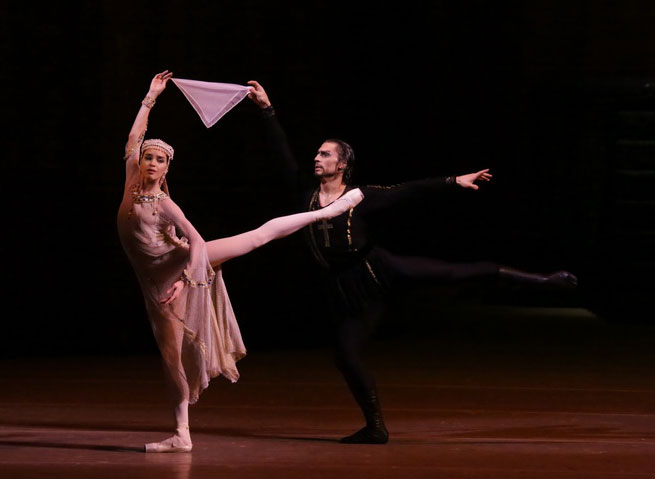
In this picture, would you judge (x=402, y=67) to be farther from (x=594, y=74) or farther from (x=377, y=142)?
(x=594, y=74)

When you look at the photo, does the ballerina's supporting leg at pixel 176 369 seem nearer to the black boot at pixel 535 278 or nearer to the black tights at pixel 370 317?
the black tights at pixel 370 317

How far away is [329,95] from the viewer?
10461mm

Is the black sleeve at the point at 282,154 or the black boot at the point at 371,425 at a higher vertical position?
the black sleeve at the point at 282,154

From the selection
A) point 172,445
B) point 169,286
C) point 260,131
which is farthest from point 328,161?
point 260,131

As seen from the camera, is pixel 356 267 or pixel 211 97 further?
pixel 211 97

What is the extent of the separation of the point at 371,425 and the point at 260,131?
415 cm

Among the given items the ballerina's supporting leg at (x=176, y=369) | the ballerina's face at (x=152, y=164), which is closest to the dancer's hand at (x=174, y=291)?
the ballerina's supporting leg at (x=176, y=369)

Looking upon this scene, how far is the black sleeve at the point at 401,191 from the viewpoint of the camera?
6.12 metres

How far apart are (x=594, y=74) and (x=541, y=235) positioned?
190cm

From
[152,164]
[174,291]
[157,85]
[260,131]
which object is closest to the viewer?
[174,291]

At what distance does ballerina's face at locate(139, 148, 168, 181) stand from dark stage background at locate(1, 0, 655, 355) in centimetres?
76

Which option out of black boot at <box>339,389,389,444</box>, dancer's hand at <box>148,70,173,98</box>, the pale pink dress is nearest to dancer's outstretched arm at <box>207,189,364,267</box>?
the pale pink dress

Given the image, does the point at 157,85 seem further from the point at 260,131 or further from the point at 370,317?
the point at 260,131

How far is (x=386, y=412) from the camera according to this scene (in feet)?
24.2
